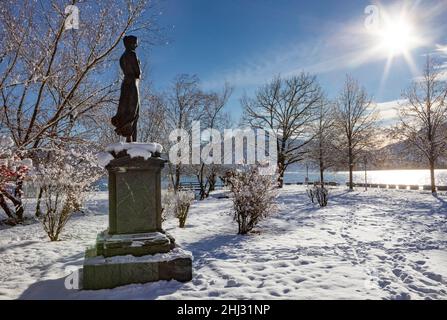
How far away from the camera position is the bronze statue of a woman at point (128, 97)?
557 cm

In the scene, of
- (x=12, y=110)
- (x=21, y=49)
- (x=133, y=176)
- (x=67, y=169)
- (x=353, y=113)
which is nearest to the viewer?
(x=133, y=176)

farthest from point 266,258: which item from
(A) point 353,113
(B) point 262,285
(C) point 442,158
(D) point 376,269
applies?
(A) point 353,113

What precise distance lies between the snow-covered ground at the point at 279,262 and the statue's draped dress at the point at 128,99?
2706 mm

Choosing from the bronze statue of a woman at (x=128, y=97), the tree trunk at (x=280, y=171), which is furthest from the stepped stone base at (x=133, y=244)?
the tree trunk at (x=280, y=171)

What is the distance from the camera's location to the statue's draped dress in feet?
18.3

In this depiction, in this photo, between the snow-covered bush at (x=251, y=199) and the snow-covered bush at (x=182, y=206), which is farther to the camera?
the snow-covered bush at (x=182, y=206)

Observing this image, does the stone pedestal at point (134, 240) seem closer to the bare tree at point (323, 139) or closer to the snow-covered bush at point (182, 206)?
the snow-covered bush at point (182, 206)

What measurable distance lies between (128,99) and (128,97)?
0.12ft

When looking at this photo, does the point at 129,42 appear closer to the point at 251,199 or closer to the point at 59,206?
the point at 251,199

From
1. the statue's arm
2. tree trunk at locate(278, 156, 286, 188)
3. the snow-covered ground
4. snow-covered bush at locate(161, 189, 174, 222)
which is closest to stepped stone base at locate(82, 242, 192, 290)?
the snow-covered ground

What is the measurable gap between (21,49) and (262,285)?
26.6ft

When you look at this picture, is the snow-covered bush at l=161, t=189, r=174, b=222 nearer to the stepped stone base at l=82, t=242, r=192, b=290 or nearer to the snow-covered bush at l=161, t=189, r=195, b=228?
the snow-covered bush at l=161, t=189, r=195, b=228
